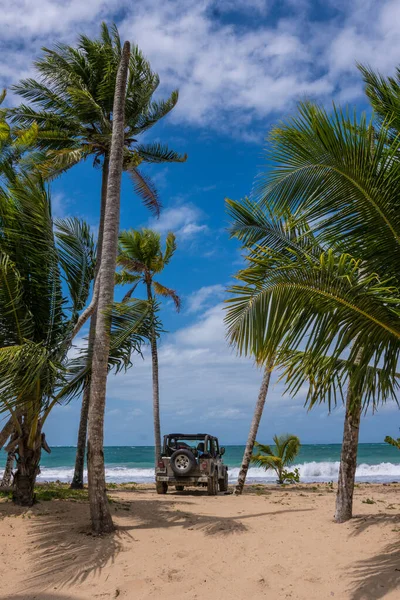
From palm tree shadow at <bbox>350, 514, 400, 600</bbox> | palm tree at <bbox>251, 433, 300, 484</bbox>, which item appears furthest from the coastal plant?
palm tree at <bbox>251, 433, 300, 484</bbox>

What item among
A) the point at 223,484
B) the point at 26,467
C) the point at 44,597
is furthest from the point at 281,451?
the point at 44,597

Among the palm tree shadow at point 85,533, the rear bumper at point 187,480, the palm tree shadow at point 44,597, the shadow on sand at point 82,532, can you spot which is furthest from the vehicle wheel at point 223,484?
the palm tree shadow at point 44,597

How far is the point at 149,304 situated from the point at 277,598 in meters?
5.14

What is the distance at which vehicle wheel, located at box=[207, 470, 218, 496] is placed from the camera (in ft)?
47.6

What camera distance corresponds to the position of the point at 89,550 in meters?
7.73

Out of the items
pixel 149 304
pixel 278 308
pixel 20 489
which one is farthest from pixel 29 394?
pixel 278 308

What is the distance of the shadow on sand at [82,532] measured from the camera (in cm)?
711

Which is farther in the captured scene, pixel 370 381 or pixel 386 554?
pixel 386 554

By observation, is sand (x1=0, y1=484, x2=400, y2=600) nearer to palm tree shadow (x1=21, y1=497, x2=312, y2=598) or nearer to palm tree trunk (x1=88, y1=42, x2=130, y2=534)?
palm tree shadow (x1=21, y1=497, x2=312, y2=598)

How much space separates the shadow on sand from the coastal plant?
12.4 feet

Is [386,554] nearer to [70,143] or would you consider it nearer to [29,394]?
[29,394]

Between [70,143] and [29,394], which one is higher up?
[70,143]

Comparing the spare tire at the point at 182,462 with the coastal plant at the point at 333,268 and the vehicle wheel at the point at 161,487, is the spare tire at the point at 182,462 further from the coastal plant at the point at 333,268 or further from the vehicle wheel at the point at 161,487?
the coastal plant at the point at 333,268

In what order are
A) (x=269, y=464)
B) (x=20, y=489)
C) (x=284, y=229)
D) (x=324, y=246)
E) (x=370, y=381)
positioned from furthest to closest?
(x=269, y=464), (x=20, y=489), (x=284, y=229), (x=324, y=246), (x=370, y=381)
